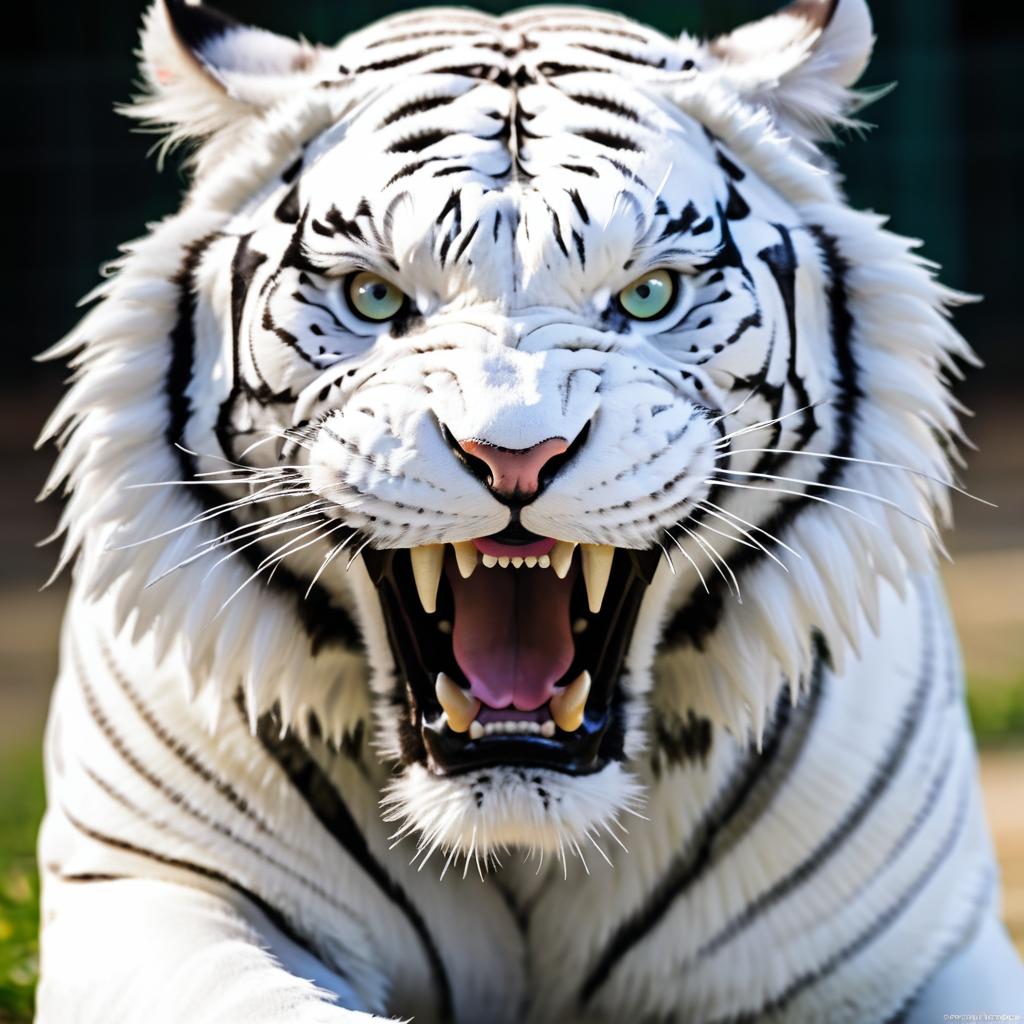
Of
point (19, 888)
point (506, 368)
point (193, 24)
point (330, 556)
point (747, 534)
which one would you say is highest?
point (193, 24)

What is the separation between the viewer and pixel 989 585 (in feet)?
17.2

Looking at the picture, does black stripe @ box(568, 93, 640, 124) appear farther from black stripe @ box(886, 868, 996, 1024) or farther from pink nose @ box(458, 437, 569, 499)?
black stripe @ box(886, 868, 996, 1024)

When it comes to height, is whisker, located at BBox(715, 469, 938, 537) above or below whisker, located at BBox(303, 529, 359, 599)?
above

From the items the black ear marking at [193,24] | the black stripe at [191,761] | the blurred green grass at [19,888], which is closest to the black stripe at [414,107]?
the black ear marking at [193,24]

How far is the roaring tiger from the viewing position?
5.45 ft

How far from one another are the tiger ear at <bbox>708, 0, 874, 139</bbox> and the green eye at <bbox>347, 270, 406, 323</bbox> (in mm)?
419

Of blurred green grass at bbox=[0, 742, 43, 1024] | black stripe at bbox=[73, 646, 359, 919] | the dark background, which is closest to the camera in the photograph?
black stripe at bbox=[73, 646, 359, 919]

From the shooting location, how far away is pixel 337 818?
189cm

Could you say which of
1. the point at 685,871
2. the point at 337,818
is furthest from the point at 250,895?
the point at 685,871

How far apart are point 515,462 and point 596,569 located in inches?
Result: 8.9

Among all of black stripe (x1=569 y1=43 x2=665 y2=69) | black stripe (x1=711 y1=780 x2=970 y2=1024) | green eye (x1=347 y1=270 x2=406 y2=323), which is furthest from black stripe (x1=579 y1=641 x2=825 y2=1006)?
black stripe (x1=569 y1=43 x2=665 y2=69)

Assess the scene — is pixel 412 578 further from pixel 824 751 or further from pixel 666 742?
pixel 824 751

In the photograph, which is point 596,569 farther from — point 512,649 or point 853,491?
point 853,491

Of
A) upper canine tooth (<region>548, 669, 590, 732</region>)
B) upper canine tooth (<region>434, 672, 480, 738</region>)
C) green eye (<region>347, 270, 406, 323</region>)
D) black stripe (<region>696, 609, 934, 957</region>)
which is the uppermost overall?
green eye (<region>347, 270, 406, 323</region>)
